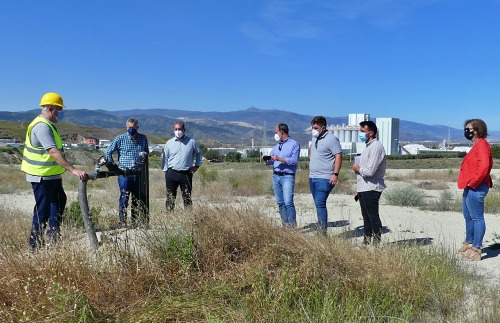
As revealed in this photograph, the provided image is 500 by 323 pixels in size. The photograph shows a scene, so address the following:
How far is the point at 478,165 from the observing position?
5.73 m

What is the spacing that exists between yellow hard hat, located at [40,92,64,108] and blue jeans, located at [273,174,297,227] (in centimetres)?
325

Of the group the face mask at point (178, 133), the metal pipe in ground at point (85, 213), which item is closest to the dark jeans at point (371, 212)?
the face mask at point (178, 133)

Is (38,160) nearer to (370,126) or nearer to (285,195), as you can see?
(285,195)

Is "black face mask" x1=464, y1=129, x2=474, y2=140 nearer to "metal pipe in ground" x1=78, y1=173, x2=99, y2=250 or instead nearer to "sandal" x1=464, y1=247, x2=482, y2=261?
"sandal" x1=464, y1=247, x2=482, y2=261

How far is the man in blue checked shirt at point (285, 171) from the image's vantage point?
6.90 meters

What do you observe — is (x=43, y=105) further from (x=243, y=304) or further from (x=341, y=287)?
(x=341, y=287)

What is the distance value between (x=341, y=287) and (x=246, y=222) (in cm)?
108

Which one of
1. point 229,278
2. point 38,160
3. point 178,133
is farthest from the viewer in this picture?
point 178,133

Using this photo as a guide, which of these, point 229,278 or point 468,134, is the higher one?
point 468,134

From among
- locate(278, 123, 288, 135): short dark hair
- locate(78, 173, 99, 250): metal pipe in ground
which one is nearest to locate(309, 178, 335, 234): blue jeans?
locate(278, 123, 288, 135): short dark hair

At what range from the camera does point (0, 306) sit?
3158mm

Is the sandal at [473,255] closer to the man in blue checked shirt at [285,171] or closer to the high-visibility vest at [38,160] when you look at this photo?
the man in blue checked shirt at [285,171]

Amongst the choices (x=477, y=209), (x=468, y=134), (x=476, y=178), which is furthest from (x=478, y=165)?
(x=477, y=209)

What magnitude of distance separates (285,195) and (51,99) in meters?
3.41
